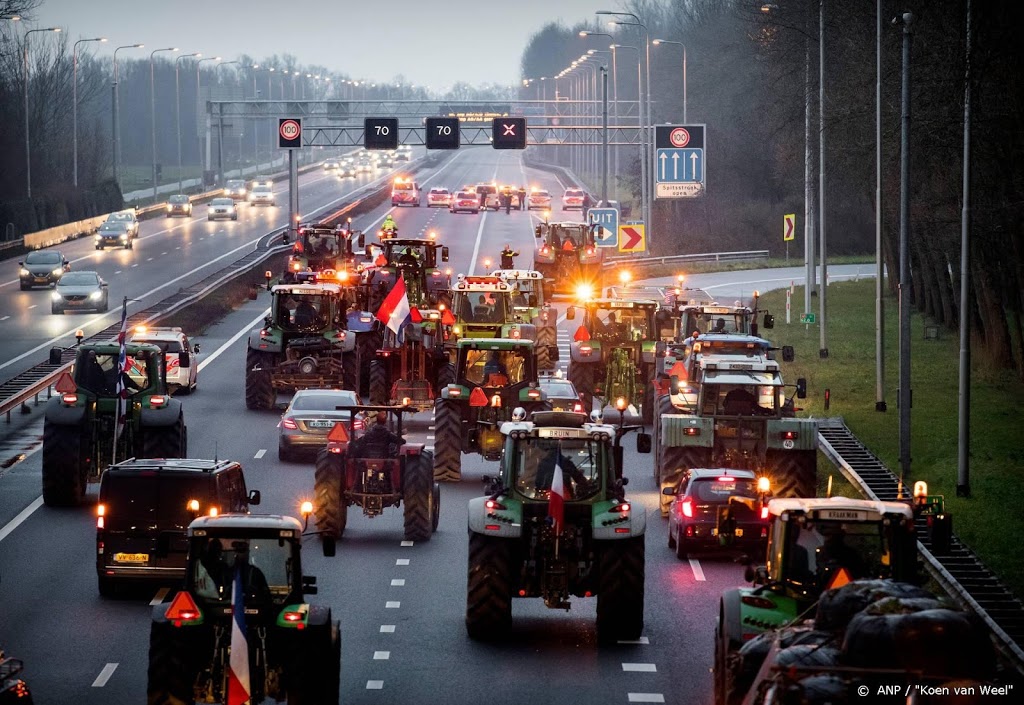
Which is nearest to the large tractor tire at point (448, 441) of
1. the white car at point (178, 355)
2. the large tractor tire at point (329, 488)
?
the large tractor tire at point (329, 488)

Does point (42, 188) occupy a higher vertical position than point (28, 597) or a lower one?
higher

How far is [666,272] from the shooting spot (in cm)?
8388

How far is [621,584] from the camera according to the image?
2092cm

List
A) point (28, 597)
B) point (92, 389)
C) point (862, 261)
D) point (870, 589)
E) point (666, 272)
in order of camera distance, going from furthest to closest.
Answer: point (862, 261) < point (666, 272) < point (92, 389) < point (28, 597) < point (870, 589)

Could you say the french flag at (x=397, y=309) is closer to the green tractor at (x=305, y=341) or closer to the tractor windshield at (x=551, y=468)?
the green tractor at (x=305, y=341)

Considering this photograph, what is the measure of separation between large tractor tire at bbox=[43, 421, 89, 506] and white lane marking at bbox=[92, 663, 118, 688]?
31.8ft

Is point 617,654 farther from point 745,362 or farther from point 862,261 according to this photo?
point 862,261

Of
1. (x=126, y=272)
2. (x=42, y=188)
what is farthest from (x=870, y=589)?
(x=42, y=188)

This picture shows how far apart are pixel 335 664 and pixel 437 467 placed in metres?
15.9

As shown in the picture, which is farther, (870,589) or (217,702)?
(217,702)

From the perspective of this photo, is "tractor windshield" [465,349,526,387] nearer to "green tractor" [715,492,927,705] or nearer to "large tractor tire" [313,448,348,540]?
"large tractor tire" [313,448,348,540]

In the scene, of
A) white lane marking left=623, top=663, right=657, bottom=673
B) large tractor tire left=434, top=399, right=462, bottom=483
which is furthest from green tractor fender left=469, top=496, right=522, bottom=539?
large tractor tire left=434, top=399, right=462, bottom=483

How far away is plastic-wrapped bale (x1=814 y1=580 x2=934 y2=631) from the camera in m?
13.2

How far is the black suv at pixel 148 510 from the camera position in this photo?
23078 millimetres
